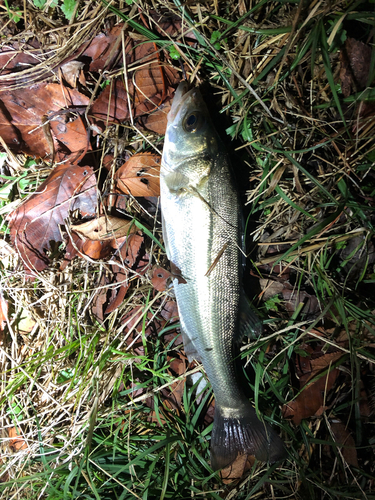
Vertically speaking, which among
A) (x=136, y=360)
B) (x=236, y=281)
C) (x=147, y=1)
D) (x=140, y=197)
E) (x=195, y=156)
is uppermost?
(x=147, y=1)

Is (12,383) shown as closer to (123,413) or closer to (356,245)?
(123,413)

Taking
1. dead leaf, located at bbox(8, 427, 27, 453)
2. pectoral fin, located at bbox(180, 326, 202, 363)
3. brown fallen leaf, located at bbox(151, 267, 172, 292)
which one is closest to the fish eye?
brown fallen leaf, located at bbox(151, 267, 172, 292)

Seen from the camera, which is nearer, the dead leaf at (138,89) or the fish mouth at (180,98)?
the fish mouth at (180,98)

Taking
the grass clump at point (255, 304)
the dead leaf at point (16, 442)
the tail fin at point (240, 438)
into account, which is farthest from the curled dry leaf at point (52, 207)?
the tail fin at point (240, 438)

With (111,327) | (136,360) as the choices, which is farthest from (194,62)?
(136,360)

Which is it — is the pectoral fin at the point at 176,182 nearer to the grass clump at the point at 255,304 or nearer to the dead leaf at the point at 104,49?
the grass clump at the point at 255,304

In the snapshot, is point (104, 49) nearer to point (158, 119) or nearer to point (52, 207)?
point (158, 119)
